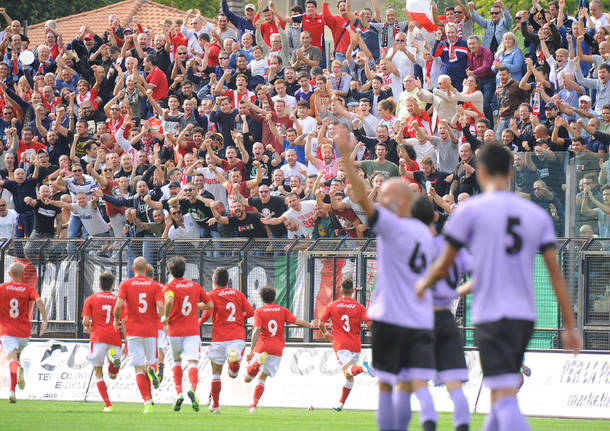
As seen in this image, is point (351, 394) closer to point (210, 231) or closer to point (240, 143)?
point (210, 231)

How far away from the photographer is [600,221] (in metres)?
17.6

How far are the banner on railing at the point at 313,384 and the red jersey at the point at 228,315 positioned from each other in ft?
7.69

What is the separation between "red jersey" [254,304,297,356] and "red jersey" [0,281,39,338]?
405 centimetres

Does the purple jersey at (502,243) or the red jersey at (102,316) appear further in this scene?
the red jersey at (102,316)

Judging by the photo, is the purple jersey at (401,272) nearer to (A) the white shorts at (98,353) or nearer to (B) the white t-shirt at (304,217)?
(A) the white shorts at (98,353)

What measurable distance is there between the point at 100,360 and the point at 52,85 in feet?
39.0

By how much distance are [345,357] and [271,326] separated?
1243 millimetres

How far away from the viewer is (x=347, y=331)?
17609mm

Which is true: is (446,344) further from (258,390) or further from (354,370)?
(258,390)

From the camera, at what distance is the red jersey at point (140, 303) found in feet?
55.9

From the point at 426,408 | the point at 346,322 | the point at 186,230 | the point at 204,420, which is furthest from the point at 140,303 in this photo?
the point at 426,408

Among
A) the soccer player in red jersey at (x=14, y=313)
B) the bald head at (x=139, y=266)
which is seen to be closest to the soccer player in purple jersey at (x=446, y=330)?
the bald head at (x=139, y=266)

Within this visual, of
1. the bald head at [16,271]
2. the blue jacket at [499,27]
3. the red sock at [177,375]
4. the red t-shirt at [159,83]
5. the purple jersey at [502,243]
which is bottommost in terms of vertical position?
the red sock at [177,375]

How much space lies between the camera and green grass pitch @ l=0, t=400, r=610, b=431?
1455 centimetres
